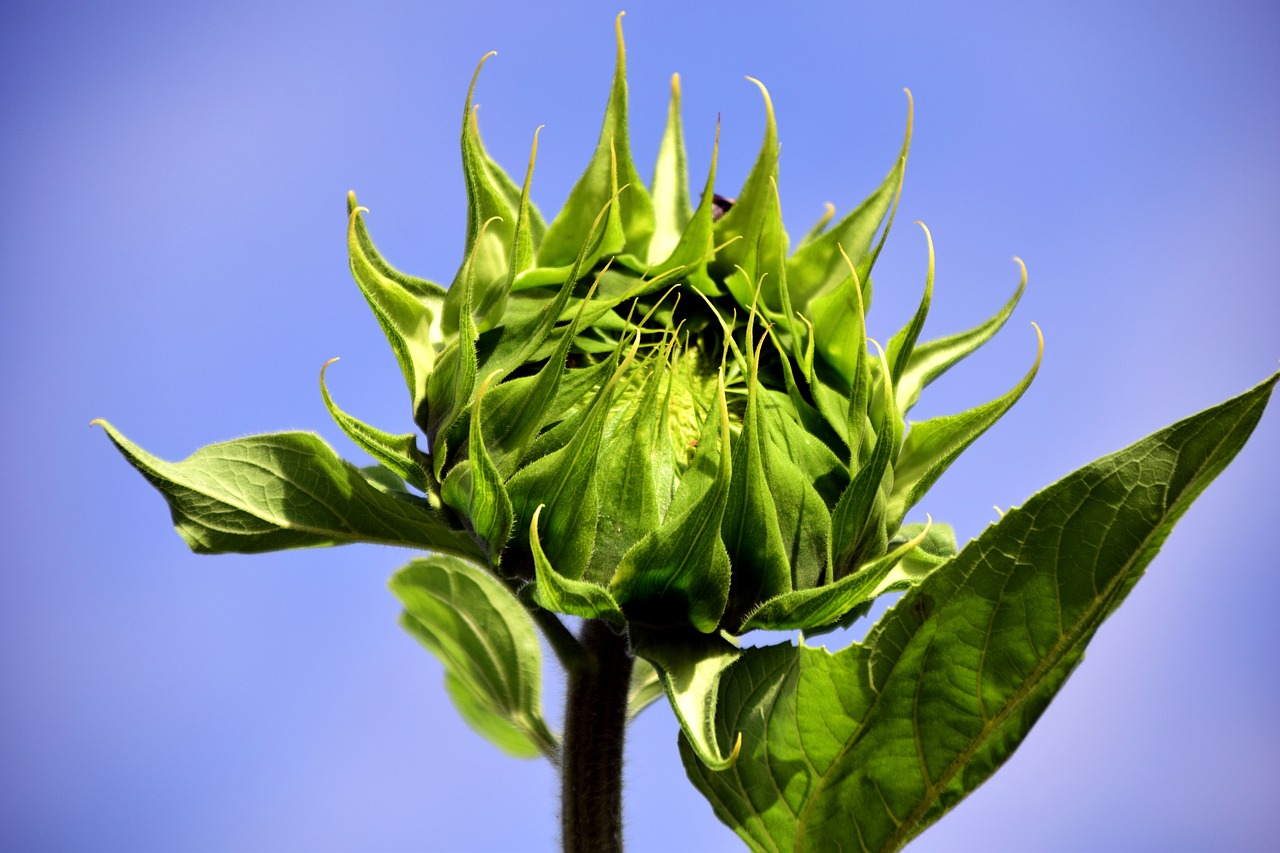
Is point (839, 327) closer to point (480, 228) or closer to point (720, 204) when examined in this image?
point (720, 204)

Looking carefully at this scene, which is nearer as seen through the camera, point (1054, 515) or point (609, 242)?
point (1054, 515)

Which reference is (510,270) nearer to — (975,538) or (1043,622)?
(975,538)

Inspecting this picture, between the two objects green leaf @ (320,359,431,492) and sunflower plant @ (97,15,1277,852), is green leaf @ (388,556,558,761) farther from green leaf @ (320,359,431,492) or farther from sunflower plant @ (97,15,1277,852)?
green leaf @ (320,359,431,492)

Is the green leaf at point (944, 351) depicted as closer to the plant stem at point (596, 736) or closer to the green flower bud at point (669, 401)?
the green flower bud at point (669, 401)

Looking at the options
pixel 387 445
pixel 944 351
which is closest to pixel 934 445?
pixel 944 351

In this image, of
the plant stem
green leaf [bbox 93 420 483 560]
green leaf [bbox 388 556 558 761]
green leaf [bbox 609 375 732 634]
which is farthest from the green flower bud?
green leaf [bbox 388 556 558 761]

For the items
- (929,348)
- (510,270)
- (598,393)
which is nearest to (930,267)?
(929,348)

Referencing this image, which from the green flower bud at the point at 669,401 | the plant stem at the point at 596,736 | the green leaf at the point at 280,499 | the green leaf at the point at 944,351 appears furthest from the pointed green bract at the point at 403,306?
the green leaf at the point at 944,351
